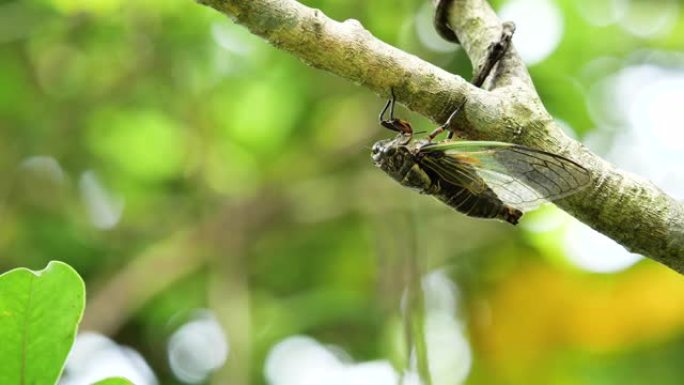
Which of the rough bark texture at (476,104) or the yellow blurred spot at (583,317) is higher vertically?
the rough bark texture at (476,104)

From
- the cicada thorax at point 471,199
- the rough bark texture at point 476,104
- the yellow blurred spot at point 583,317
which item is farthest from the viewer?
the yellow blurred spot at point 583,317

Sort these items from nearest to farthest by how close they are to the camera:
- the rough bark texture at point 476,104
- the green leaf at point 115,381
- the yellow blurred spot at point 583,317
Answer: the green leaf at point 115,381 → the rough bark texture at point 476,104 → the yellow blurred spot at point 583,317

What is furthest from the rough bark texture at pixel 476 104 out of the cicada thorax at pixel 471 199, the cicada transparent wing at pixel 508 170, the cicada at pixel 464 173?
the cicada thorax at pixel 471 199

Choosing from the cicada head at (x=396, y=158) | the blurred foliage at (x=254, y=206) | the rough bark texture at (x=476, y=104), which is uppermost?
the rough bark texture at (x=476, y=104)

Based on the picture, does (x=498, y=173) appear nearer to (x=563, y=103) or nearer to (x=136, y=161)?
(x=563, y=103)

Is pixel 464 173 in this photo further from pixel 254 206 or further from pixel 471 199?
pixel 254 206

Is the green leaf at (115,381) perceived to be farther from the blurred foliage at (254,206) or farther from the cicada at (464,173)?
the blurred foliage at (254,206)
